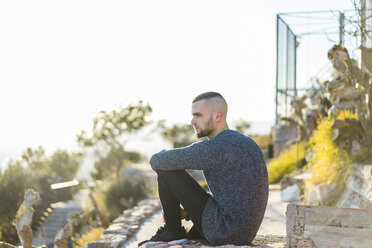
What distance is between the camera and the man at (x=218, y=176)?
275 cm

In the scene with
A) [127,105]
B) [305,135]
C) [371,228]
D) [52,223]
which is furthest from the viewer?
[127,105]

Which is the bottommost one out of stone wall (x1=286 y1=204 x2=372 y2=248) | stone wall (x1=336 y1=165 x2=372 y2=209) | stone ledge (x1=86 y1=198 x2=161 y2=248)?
stone ledge (x1=86 y1=198 x2=161 y2=248)

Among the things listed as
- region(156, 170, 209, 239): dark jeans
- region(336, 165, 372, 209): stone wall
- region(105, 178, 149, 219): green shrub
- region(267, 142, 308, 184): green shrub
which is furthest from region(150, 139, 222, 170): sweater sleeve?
region(105, 178, 149, 219): green shrub

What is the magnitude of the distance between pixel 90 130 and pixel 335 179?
16157 mm

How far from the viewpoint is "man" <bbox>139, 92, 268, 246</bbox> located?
9.03 feet

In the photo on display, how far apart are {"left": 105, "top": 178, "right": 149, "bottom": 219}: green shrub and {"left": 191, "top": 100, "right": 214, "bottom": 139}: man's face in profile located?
318 inches

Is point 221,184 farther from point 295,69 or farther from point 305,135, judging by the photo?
point 295,69

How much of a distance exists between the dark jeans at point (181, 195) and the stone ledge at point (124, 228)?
1769mm

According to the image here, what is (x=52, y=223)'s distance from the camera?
10.7 meters

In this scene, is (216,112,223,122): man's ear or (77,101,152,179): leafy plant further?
(77,101,152,179): leafy plant

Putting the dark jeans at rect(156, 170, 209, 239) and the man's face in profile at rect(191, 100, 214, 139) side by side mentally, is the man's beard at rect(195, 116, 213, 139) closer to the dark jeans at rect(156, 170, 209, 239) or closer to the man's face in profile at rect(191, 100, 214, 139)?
the man's face in profile at rect(191, 100, 214, 139)

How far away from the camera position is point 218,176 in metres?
2.79

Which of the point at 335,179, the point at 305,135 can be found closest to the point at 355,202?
the point at 335,179

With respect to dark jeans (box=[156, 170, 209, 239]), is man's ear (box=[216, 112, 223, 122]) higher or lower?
higher
